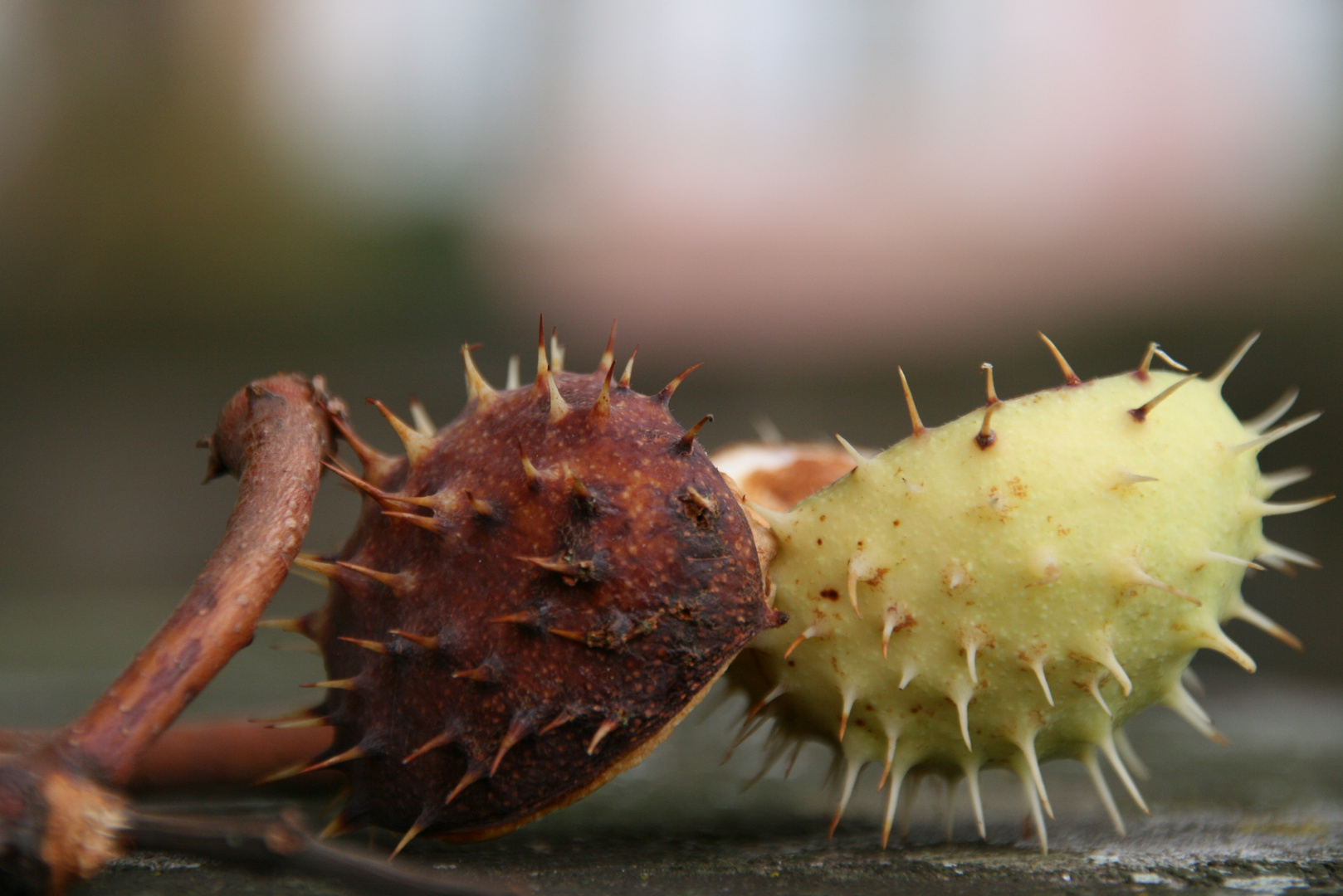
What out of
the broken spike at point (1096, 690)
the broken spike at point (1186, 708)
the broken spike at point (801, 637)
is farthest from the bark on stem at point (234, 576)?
the broken spike at point (1186, 708)

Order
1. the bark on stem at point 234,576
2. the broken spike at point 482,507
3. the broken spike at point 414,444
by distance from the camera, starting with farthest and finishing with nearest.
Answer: the broken spike at point 414,444
the broken spike at point 482,507
the bark on stem at point 234,576

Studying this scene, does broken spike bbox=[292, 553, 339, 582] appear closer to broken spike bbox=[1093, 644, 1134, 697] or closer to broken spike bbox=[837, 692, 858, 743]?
broken spike bbox=[837, 692, 858, 743]

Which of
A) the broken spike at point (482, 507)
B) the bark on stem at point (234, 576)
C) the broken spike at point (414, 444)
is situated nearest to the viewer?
the bark on stem at point (234, 576)

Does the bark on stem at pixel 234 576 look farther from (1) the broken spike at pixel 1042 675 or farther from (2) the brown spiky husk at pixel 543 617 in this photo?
(1) the broken spike at pixel 1042 675

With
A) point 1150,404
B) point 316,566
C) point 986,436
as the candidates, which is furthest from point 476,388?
point 1150,404

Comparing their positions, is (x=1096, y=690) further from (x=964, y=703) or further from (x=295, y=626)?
(x=295, y=626)

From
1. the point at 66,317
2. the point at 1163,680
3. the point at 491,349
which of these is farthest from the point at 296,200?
the point at 1163,680
